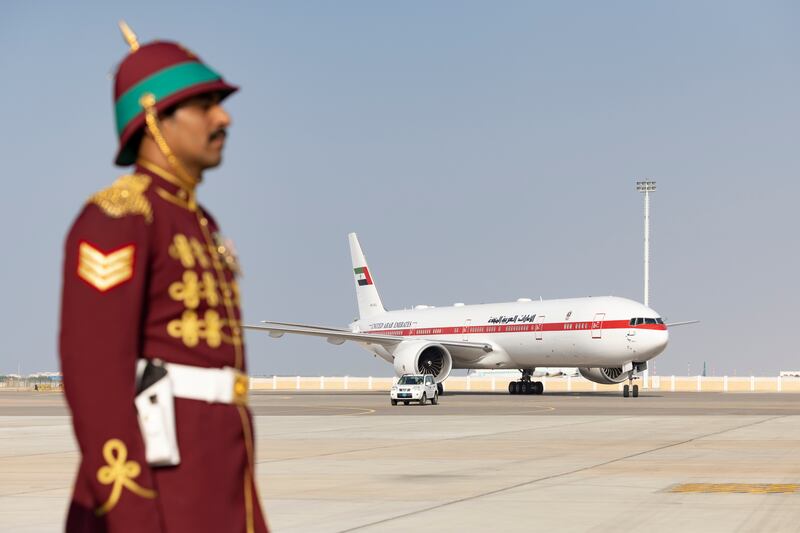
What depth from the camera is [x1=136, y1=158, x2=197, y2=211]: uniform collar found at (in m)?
3.75

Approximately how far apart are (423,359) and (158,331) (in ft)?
166

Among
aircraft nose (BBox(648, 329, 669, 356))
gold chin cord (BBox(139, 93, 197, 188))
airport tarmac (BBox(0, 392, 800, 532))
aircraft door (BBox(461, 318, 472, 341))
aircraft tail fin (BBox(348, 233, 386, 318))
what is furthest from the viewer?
aircraft tail fin (BBox(348, 233, 386, 318))

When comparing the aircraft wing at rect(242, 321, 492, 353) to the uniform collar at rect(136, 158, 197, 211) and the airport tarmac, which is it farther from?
the uniform collar at rect(136, 158, 197, 211)

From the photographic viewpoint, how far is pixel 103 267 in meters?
3.38

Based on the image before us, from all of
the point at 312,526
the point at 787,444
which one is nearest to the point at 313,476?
the point at 312,526

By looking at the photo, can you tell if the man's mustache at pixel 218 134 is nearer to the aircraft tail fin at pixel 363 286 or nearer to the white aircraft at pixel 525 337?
the white aircraft at pixel 525 337

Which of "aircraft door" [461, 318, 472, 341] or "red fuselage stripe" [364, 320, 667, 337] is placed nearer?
"red fuselage stripe" [364, 320, 667, 337]

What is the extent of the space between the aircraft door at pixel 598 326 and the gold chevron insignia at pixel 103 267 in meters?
48.5

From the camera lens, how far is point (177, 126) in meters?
3.74

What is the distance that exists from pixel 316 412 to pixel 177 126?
33967mm

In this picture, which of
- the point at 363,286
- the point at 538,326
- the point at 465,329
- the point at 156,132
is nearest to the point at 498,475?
the point at 156,132

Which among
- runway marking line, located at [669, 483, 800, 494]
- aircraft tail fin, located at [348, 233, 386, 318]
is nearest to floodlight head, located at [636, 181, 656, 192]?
aircraft tail fin, located at [348, 233, 386, 318]

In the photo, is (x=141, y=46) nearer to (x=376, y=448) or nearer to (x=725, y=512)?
(x=725, y=512)

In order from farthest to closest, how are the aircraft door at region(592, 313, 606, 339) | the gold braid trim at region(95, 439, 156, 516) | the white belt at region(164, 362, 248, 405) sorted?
the aircraft door at region(592, 313, 606, 339) → the white belt at region(164, 362, 248, 405) → the gold braid trim at region(95, 439, 156, 516)
